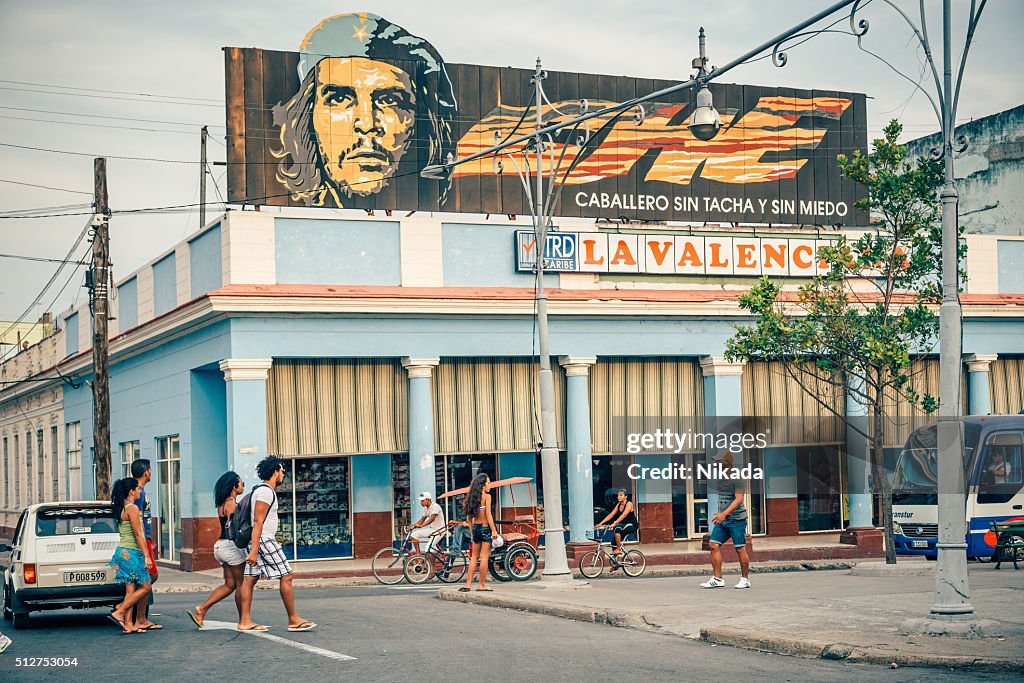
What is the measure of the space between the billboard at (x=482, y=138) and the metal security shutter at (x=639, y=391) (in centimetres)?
379

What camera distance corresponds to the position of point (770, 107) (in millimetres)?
31266

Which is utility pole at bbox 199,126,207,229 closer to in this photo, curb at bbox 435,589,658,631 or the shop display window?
the shop display window

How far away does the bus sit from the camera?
22.8m

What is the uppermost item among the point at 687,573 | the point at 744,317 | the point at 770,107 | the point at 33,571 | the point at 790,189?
the point at 770,107

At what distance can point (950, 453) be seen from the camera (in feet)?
40.2

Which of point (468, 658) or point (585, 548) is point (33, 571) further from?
point (585, 548)

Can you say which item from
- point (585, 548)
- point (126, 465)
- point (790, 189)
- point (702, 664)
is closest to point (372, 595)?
point (585, 548)

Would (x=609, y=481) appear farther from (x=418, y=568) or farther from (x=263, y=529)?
(x=263, y=529)

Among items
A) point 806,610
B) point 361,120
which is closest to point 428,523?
point 361,120

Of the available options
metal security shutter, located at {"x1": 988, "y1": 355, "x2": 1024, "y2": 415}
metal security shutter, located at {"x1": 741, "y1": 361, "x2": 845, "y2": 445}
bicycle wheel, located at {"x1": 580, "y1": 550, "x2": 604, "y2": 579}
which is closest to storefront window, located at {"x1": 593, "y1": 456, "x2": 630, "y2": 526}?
metal security shutter, located at {"x1": 741, "y1": 361, "x2": 845, "y2": 445}

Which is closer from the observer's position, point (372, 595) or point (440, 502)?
point (372, 595)

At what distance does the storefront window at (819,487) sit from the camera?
3025 centimetres

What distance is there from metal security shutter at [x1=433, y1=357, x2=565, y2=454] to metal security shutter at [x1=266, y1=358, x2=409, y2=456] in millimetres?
865

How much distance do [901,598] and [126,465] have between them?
2209 centimetres
